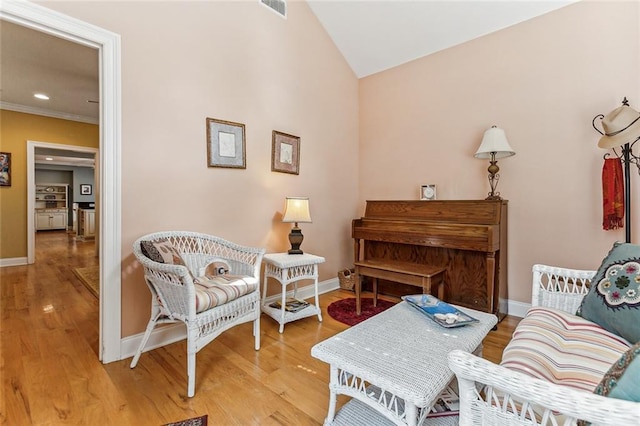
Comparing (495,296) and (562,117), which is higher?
(562,117)

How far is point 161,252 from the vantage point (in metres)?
1.92

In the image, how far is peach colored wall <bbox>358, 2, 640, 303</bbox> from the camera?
243cm

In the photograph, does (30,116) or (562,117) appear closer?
(562,117)

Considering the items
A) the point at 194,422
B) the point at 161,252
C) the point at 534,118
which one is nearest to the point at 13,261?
the point at 161,252

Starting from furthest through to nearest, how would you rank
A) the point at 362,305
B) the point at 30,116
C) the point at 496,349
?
the point at 30,116 → the point at 362,305 → the point at 496,349

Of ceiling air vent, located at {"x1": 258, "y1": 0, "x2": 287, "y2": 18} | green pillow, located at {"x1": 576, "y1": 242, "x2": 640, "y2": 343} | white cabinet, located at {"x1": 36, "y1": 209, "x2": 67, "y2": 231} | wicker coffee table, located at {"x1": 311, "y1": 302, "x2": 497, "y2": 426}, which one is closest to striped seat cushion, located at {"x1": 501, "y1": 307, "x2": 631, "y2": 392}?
green pillow, located at {"x1": 576, "y1": 242, "x2": 640, "y2": 343}

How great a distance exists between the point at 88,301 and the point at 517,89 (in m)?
4.71

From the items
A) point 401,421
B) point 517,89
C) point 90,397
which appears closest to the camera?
point 401,421

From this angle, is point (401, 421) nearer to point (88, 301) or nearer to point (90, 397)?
point (90, 397)

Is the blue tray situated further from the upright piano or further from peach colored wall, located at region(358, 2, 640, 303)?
peach colored wall, located at region(358, 2, 640, 303)

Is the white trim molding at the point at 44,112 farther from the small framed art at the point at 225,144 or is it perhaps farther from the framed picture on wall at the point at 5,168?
the small framed art at the point at 225,144

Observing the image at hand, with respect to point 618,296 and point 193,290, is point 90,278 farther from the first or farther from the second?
point 618,296

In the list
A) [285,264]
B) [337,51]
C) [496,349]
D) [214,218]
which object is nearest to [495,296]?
[496,349]

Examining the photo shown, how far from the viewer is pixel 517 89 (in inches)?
110
